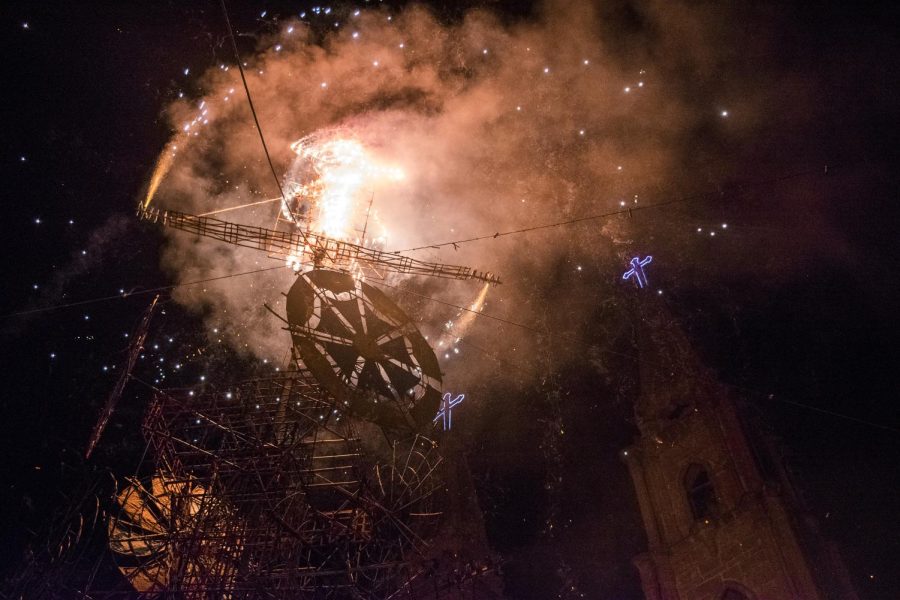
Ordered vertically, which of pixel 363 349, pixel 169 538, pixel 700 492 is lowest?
pixel 169 538

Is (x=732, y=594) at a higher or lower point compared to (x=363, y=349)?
lower

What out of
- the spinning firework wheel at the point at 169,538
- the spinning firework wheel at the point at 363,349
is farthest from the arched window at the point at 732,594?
the spinning firework wheel at the point at 169,538

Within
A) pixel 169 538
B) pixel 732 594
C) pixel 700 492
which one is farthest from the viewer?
pixel 700 492

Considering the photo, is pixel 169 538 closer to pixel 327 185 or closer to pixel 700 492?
pixel 327 185

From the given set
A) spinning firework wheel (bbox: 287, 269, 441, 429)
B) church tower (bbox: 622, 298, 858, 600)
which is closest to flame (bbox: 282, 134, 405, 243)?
spinning firework wheel (bbox: 287, 269, 441, 429)

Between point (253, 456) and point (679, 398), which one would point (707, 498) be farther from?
point (253, 456)

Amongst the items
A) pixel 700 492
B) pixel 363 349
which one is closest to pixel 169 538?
pixel 363 349

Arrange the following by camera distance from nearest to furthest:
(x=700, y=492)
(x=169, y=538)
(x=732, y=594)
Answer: (x=169, y=538) → (x=732, y=594) → (x=700, y=492)

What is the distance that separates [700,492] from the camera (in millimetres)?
20609

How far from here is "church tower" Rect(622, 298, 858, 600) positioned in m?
16.7

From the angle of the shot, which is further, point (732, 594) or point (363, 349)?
point (732, 594)

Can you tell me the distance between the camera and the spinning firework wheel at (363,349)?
11469 mm

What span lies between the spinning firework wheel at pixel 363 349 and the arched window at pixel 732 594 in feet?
37.9

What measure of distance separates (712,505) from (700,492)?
2.73 feet
